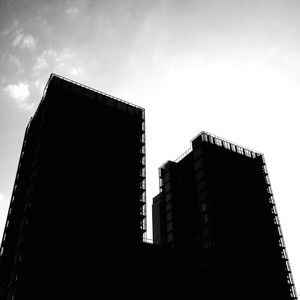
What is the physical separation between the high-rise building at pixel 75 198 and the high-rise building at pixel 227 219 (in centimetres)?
1320

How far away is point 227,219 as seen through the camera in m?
68.4

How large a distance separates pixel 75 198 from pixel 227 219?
3114cm

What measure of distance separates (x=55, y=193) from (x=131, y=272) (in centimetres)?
1669

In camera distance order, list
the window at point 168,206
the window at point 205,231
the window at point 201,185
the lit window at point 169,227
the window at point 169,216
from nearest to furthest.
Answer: the window at point 205,231 → the window at point 201,185 → the lit window at point 169,227 → the window at point 169,216 → the window at point 168,206

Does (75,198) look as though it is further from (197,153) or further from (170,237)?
(197,153)

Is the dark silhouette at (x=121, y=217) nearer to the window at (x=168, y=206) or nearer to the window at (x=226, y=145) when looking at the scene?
the window at (x=168, y=206)

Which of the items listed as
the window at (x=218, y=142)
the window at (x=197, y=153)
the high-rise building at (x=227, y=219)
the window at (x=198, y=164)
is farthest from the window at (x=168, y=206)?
the window at (x=218, y=142)

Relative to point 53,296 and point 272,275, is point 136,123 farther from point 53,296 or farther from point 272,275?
point 272,275

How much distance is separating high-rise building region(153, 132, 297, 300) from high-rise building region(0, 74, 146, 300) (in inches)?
520

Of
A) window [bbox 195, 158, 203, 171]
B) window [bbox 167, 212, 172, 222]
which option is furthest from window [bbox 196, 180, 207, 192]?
window [bbox 167, 212, 172, 222]

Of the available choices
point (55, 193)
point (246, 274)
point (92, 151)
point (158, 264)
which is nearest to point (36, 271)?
point (55, 193)

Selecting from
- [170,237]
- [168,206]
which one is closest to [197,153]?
[168,206]

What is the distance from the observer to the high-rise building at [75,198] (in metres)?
47.5

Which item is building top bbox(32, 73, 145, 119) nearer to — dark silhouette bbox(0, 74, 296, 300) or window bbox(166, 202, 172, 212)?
dark silhouette bbox(0, 74, 296, 300)
